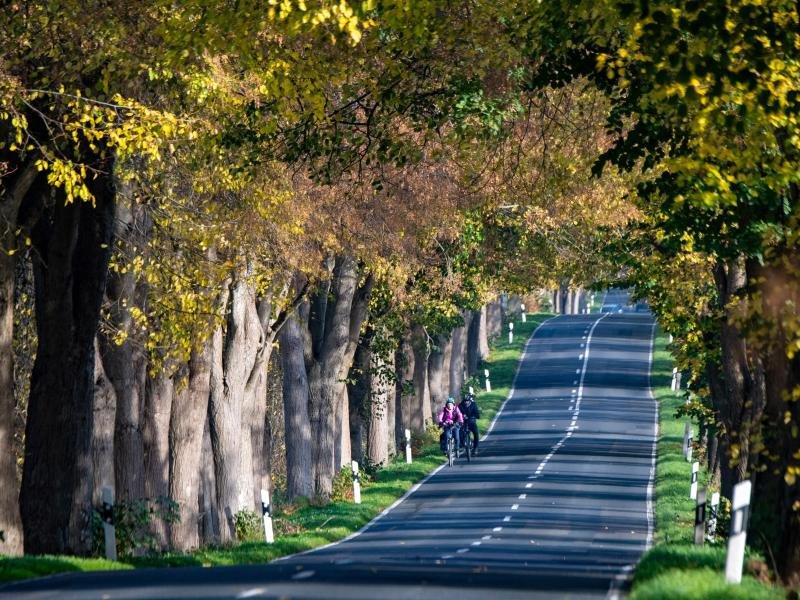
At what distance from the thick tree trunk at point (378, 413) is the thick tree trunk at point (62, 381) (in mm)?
24746

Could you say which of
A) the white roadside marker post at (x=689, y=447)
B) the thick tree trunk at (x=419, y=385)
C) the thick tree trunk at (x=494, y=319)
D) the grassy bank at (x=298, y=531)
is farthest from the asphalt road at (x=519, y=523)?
the thick tree trunk at (x=494, y=319)

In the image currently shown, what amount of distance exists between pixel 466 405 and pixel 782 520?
30.9m

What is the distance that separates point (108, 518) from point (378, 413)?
26.1 metres

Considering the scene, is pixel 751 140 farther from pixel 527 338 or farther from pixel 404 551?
pixel 527 338

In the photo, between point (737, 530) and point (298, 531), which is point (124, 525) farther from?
point (298, 531)

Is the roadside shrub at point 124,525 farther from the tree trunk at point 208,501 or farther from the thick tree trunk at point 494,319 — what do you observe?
the thick tree trunk at point 494,319

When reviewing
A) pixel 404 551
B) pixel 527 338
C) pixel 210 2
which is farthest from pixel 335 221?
pixel 527 338

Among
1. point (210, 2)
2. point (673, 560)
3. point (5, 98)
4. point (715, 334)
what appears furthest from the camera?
point (715, 334)

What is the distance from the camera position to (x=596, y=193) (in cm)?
2608

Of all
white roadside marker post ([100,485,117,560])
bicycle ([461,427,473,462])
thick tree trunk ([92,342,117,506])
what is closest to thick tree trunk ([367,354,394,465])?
bicycle ([461,427,473,462])

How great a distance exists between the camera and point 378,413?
45094mm

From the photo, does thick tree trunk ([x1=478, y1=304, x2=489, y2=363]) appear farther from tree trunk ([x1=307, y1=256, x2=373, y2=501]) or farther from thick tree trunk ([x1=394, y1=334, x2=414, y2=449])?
tree trunk ([x1=307, y1=256, x2=373, y2=501])

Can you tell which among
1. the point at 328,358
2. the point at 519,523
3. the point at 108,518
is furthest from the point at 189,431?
the point at 328,358

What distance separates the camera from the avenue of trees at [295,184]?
42.4 feet
